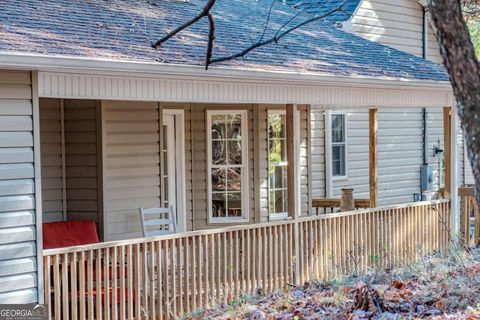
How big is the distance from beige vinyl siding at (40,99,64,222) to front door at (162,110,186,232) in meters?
2.14

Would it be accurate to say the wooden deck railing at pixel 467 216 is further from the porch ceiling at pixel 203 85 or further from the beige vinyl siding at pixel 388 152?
the beige vinyl siding at pixel 388 152

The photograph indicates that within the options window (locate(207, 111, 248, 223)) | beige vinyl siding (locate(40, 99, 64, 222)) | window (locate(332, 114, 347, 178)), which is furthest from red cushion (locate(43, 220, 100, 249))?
window (locate(332, 114, 347, 178))

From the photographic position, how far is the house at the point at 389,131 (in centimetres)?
1727

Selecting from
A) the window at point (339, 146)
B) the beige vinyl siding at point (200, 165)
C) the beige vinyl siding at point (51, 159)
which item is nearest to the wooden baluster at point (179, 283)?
the beige vinyl siding at point (51, 159)

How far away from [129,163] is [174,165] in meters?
1.46

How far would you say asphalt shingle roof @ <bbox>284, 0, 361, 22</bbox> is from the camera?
17.7 metres

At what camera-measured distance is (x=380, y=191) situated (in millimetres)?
18875

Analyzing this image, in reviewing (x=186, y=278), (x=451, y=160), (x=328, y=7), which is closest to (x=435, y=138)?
(x=328, y=7)

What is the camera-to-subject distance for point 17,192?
8.23 metres

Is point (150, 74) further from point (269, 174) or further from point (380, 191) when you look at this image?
point (380, 191)

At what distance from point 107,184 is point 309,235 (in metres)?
2.96

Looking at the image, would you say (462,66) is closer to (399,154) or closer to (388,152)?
(388,152)

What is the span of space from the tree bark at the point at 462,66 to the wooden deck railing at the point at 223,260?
163 inches

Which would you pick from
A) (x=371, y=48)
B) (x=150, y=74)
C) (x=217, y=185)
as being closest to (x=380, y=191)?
(x=371, y=48)
